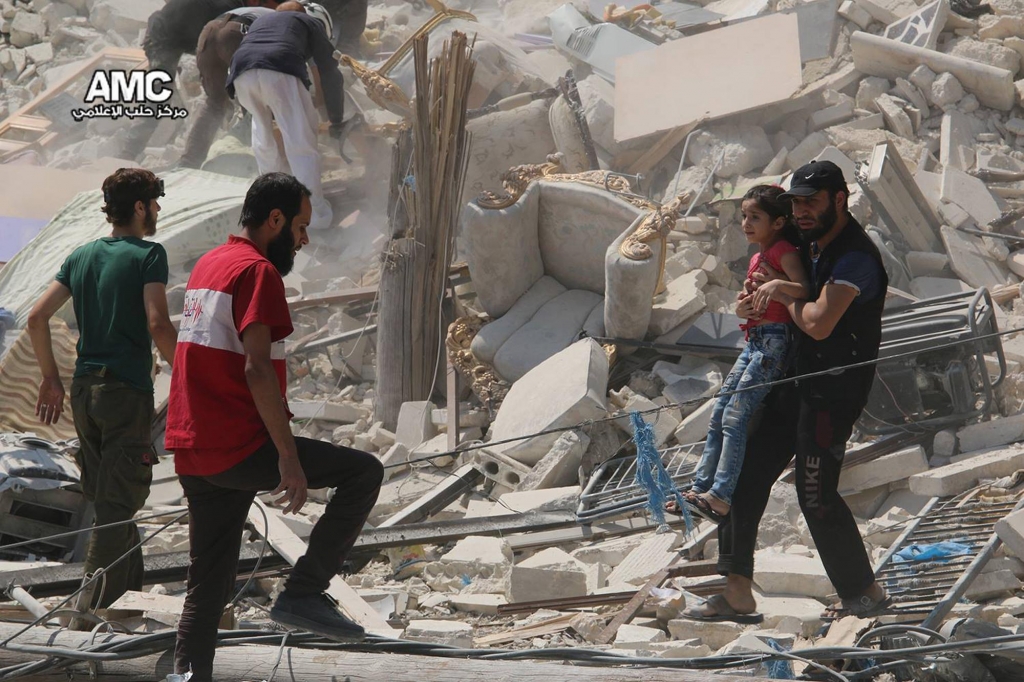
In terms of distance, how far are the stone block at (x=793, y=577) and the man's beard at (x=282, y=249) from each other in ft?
8.25

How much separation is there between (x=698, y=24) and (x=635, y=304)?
6.02m

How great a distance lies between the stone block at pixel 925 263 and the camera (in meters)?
8.31

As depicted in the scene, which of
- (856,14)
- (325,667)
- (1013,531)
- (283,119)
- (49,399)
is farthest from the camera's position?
(856,14)

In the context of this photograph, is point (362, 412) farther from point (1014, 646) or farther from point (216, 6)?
point (216, 6)

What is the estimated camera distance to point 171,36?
1302cm

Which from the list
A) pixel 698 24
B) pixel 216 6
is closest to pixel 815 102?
pixel 698 24

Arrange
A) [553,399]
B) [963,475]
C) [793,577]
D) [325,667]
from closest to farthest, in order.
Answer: [325,667] < [793,577] < [963,475] < [553,399]

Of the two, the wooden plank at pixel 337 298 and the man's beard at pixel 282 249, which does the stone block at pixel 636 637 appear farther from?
the wooden plank at pixel 337 298

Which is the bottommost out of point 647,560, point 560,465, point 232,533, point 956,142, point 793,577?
point 560,465

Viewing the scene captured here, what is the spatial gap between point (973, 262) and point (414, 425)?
437 centimetres

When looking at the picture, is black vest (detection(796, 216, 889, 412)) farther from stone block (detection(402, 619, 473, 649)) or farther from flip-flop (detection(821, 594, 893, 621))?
stone block (detection(402, 619, 473, 649))

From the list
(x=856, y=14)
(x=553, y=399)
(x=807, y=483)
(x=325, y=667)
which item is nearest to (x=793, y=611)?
(x=807, y=483)

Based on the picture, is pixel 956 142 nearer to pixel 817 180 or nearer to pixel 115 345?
pixel 817 180

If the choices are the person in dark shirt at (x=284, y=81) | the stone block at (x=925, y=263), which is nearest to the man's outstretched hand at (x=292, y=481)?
the stone block at (x=925, y=263)
